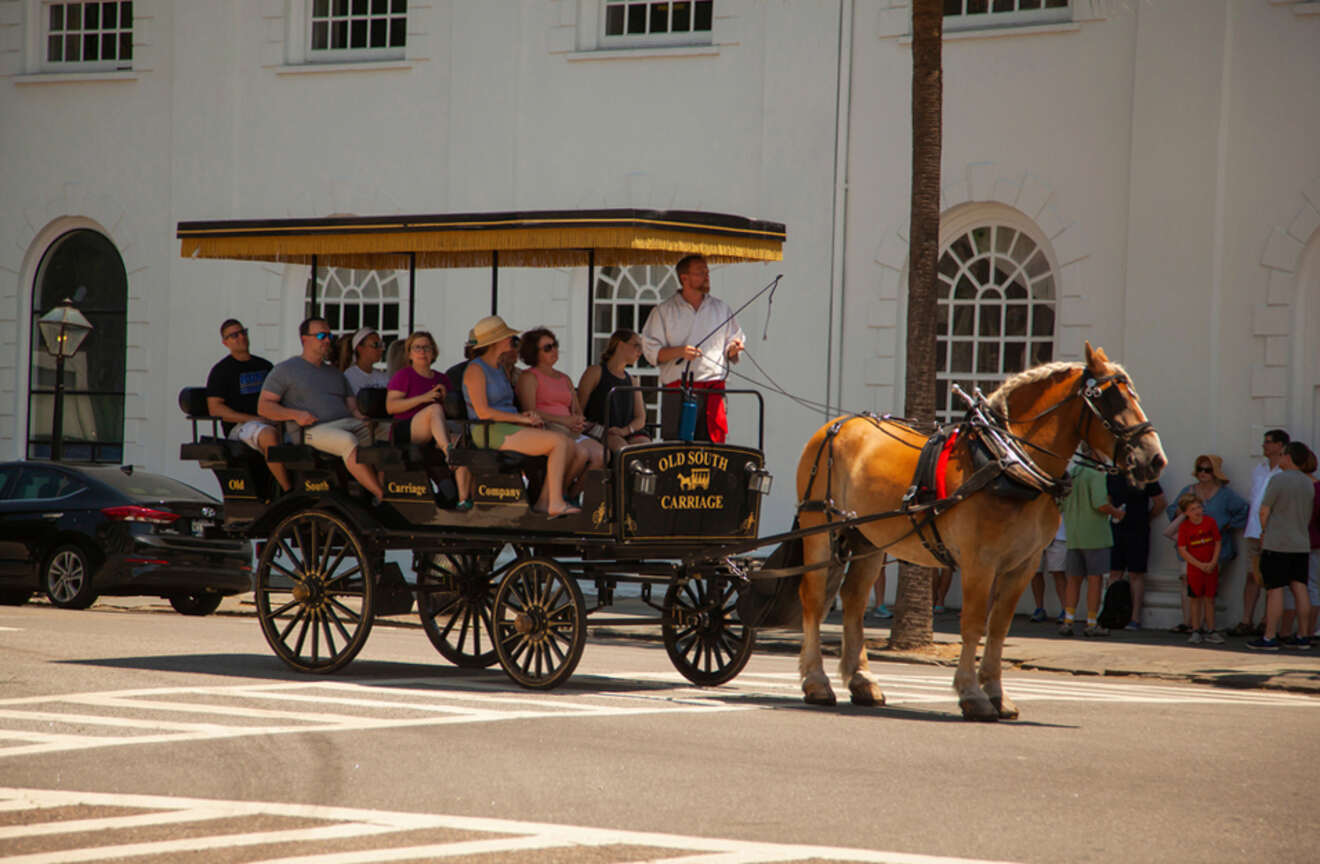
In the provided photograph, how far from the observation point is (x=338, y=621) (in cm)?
1140

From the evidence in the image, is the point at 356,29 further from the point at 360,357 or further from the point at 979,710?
the point at 979,710

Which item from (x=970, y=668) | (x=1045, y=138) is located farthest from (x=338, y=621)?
(x=1045, y=138)

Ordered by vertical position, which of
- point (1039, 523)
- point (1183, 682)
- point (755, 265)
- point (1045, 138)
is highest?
point (1045, 138)

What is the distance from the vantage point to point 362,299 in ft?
75.7

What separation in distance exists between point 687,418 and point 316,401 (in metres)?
2.68

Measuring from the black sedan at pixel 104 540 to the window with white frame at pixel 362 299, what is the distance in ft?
17.9

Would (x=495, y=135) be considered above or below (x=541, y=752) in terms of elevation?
above

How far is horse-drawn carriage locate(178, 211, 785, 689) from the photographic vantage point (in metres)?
10.5

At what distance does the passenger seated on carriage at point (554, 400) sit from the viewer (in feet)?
36.1

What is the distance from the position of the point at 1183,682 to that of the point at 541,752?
765 cm

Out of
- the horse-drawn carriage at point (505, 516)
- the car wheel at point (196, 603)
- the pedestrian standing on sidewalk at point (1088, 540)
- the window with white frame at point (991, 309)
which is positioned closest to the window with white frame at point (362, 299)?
the car wheel at point (196, 603)

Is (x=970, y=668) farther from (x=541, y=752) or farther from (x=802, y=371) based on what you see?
(x=802, y=371)

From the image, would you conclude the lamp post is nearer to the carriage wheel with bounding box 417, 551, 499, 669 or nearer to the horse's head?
the carriage wheel with bounding box 417, 551, 499, 669

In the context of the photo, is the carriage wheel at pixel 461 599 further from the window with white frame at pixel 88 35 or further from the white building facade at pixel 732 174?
the window with white frame at pixel 88 35
